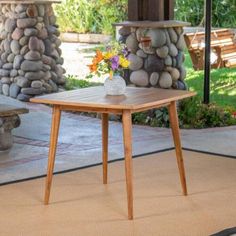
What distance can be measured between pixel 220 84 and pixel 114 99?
16.4 feet

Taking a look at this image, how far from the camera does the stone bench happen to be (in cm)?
535

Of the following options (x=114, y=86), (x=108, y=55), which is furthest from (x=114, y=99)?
(x=108, y=55)

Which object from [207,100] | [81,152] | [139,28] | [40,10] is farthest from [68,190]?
[40,10]

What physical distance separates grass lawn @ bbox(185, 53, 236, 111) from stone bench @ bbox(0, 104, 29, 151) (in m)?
2.80

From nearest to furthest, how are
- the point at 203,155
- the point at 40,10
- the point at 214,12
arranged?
the point at 203,155 → the point at 40,10 → the point at 214,12

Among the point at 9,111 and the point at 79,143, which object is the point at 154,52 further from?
the point at 9,111

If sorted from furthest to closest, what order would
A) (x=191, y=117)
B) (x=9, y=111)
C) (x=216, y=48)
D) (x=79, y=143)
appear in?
(x=216, y=48)
(x=191, y=117)
(x=79, y=143)
(x=9, y=111)

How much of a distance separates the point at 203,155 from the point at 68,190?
1380 mm

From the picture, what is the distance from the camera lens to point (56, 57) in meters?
8.09

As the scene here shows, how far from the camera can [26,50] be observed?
771 centimetres

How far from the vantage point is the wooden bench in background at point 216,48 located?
918 centimetres

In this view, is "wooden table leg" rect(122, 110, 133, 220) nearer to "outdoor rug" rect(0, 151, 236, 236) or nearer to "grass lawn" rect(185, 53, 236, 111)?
"outdoor rug" rect(0, 151, 236, 236)

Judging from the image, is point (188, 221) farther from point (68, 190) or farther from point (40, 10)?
point (40, 10)

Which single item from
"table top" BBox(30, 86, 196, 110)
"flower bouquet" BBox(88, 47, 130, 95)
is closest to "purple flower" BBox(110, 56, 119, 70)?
"flower bouquet" BBox(88, 47, 130, 95)
